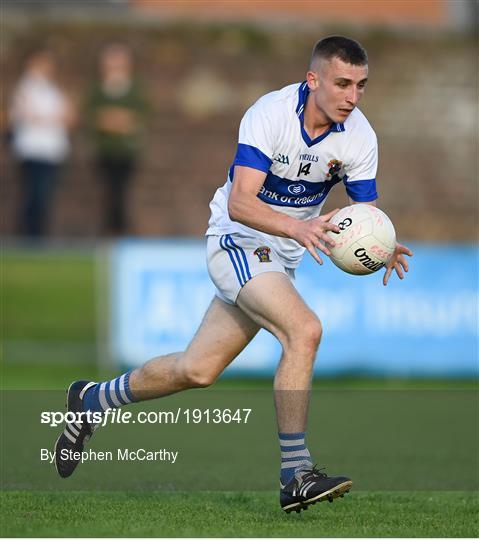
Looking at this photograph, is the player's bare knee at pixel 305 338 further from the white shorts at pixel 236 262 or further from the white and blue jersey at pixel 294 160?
the white and blue jersey at pixel 294 160

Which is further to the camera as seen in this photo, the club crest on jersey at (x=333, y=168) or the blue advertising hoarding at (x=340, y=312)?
the blue advertising hoarding at (x=340, y=312)

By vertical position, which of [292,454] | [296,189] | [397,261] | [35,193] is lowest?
[292,454]

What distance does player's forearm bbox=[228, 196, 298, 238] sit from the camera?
22.1 ft

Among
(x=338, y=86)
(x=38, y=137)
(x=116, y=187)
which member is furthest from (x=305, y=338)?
(x=116, y=187)

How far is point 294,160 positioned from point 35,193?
10.7m

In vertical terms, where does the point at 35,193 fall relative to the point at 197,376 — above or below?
above

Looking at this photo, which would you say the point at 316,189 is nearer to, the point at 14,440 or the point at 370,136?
the point at 370,136

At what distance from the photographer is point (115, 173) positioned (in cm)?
1850

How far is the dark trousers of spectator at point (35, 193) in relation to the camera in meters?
17.4

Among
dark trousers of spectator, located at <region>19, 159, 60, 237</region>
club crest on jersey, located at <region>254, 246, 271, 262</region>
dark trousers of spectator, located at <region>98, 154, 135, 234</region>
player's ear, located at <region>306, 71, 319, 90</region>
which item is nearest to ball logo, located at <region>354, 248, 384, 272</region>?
club crest on jersey, located at <region>254, 246, 271, 262</region>

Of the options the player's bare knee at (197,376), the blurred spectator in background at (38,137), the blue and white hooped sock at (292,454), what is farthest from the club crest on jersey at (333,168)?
the blurred spectator in background at (38,137)

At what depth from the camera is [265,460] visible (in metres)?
8.88

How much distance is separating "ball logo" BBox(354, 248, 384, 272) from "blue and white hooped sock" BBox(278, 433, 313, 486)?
38.2 inches

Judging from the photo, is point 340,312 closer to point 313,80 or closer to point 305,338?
point 313,80
